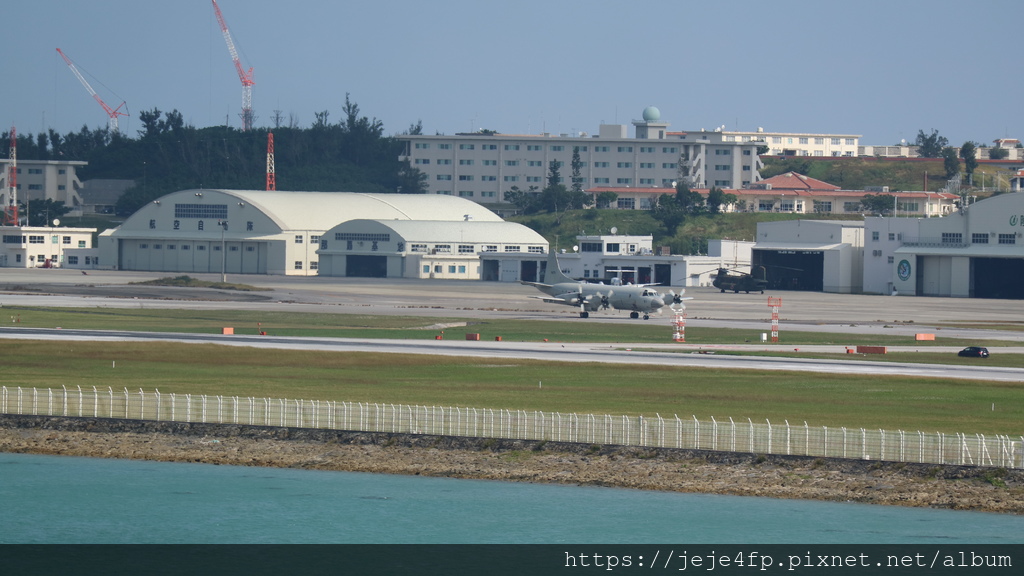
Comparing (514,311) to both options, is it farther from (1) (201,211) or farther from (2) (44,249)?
(2) (44,249)

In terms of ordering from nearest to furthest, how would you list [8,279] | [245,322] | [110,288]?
1. [245,322]
2. [110,288]
3. [8,279]

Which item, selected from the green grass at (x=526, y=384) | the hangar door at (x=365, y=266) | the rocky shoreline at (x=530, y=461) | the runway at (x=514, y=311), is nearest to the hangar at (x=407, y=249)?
the hangar door at (x=365, y=266)

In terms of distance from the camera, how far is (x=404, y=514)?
3850 cm

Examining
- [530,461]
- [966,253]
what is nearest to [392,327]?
[530,461]

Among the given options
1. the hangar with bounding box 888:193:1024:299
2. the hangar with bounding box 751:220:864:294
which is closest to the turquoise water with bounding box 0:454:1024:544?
the hangar with bounding box 888:193:1024:299

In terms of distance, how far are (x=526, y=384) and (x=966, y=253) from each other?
102 metres

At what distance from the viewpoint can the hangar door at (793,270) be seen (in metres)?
161

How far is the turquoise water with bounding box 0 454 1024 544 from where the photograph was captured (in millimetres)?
35688

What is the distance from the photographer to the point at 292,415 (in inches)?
1913

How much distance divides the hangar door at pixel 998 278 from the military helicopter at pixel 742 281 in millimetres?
25910

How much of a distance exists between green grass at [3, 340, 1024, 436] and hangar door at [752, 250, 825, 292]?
100 m
